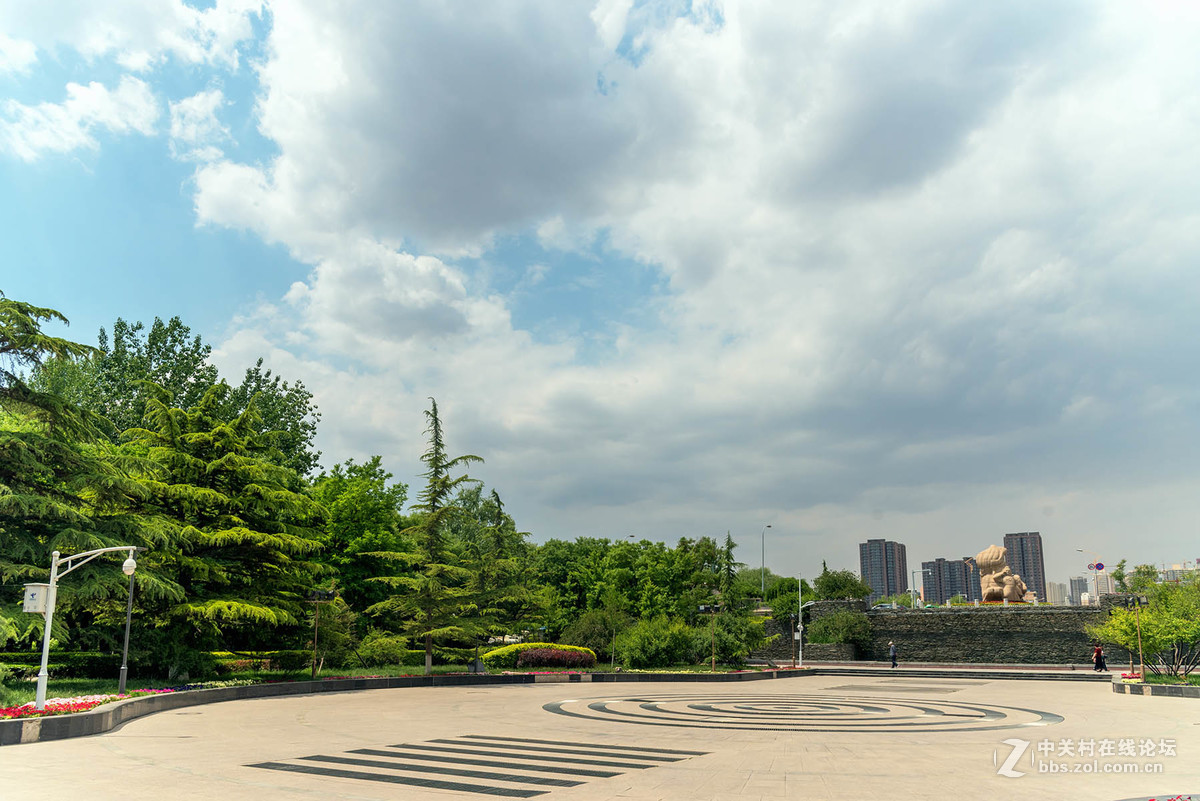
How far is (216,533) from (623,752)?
58.9ft

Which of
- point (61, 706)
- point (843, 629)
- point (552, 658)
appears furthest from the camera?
point (843, 629)

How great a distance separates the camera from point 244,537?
25719 millimetres

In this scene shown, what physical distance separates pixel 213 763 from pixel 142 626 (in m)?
16.1

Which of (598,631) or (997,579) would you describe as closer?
(598,631)

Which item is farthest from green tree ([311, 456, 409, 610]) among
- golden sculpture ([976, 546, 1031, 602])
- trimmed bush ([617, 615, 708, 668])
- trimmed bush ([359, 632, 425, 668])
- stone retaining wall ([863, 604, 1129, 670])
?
golden sculpture ([976, 546, 1031, 602])

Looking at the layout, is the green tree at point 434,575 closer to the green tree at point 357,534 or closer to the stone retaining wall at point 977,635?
the green tree at point 357,534

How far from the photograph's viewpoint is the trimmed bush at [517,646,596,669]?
37.0 metres

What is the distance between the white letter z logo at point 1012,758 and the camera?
10.6 metres

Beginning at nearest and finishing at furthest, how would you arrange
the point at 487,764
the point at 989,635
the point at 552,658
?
the point at 487,764 → the point at 552,658 → the point at 989,635

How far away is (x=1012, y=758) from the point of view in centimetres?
1205

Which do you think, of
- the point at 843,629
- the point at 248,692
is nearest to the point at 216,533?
the point at 248,692

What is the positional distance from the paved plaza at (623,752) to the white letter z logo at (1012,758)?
1.4 inches

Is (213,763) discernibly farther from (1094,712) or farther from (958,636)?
(958,636)
